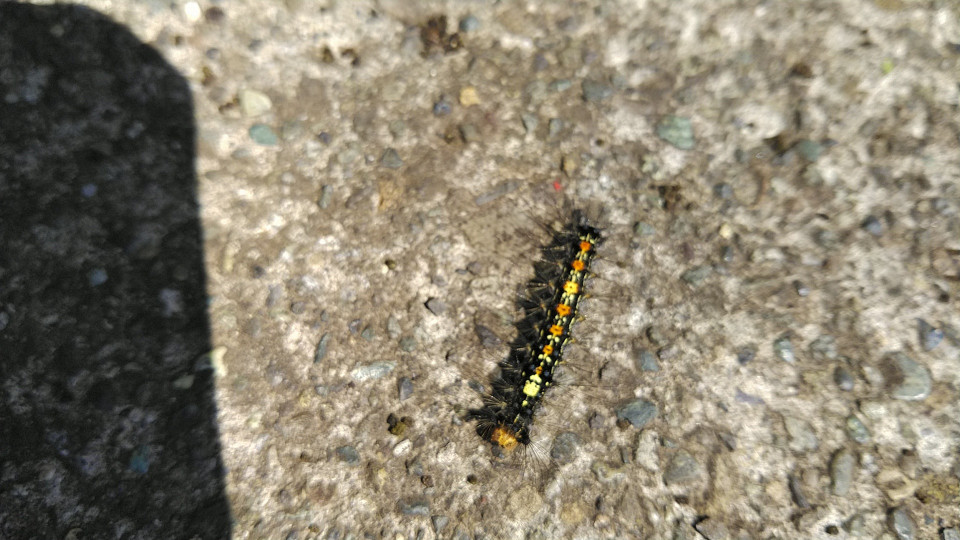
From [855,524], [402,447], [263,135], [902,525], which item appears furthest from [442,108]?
[902,525]

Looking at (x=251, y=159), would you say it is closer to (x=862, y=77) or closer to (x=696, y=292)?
(x=696, y=292)

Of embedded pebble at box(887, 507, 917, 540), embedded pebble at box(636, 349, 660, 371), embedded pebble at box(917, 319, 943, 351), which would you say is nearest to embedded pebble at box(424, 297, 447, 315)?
embedded pebble at box(636, 349, 660, 371)

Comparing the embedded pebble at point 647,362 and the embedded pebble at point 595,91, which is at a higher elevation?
the embedded pebble at point 595,91

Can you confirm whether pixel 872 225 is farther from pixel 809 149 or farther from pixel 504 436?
pixel 504 436

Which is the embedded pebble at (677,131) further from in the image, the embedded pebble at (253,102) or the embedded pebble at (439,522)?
the embedded pebble at (439,522)

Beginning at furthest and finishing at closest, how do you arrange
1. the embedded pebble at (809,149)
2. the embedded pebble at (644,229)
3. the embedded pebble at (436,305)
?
the embedded pebble at (809,149)
the embedded pebble at (644,229)
the embedded pebble at (436,305)

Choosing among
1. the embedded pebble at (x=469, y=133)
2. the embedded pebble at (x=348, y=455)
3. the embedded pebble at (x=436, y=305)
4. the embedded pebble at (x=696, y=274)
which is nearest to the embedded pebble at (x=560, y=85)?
the embedded pebble at (x=469, y=133)

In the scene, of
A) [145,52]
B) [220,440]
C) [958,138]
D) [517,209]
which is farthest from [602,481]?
[145,52]

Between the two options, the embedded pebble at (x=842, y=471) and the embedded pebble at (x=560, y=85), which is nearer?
the embedded pebble at (x=842, y=471)
